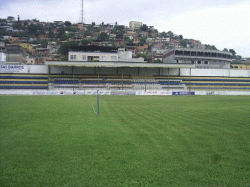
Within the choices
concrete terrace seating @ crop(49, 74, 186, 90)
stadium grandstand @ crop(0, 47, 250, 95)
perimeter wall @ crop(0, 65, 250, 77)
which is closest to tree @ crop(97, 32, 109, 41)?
stadium grandstand @ crop(0, 47, 250, 95)

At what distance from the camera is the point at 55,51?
516ft

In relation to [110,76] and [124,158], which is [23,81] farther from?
[124,158]

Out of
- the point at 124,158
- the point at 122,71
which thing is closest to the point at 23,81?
the point at 122,71

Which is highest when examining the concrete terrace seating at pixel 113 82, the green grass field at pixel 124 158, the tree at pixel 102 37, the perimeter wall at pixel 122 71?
the tree at pixel 102 37

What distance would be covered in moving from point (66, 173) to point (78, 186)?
2.67 ft

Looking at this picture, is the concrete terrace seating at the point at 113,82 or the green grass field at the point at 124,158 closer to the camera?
the green grass field at the point at 124,158

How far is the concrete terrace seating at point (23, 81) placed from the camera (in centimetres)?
5941

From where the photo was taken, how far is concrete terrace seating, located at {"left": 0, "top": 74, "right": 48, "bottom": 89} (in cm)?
5941

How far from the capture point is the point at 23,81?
61.8 m

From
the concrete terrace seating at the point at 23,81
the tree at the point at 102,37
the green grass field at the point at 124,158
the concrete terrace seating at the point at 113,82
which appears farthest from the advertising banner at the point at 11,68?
the tree at the point at 102,37

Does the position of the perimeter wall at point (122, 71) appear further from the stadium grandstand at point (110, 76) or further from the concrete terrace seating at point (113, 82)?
the concrete terrace seating at point (113, 82)

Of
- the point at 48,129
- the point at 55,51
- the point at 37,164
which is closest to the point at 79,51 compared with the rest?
the point at 48,129

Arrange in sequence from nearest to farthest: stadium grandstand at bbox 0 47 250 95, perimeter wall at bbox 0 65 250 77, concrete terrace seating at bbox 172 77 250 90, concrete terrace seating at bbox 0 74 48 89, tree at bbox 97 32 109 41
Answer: concrete terrace seating at bbox 0 74 48 89 < stadium grandstand at bbox 0 47 250 95 < perimeter wall at bbox 0 65 250 77 < concrete terrace seating at bbox 172 77 250 90 < tree at bbox 97 32 109 41

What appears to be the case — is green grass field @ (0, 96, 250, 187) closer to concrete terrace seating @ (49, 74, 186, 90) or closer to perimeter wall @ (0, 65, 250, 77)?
concrete terrace seating @ (49, 74, 186, 90)
